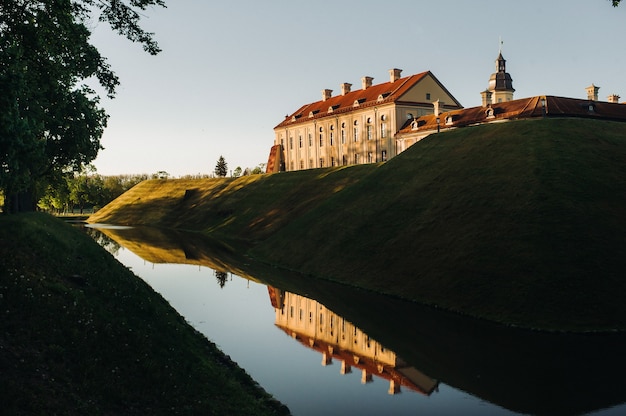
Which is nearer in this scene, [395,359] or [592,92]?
[395,359]

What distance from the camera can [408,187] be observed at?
50750 millimetres

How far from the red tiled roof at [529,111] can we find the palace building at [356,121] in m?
6.98

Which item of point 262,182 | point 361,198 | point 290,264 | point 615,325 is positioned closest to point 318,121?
point 262,182

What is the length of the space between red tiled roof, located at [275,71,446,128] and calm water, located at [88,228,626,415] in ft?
225

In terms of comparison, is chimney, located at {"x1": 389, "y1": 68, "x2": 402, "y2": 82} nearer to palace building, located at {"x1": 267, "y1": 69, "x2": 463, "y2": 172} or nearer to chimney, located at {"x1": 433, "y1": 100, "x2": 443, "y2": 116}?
palace building, located at {"x1": 267, "y1": 69, "x2": 463, "y2": 172}

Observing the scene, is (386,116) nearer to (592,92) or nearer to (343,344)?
(592,92)

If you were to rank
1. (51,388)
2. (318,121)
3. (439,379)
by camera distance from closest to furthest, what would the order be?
(51,388)
(439,379)
(318,121)

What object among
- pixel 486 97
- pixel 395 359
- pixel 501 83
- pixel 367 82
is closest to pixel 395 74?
pixel 367 82

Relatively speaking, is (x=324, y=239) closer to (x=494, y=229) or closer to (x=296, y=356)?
(x=494, y=229)

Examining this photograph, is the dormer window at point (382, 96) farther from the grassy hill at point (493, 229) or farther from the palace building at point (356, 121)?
the grassy hill at point (493, 229)

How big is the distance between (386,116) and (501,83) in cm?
5301

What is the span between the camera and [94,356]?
571 inches

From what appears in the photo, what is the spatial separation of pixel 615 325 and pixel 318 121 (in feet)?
Answer: 302

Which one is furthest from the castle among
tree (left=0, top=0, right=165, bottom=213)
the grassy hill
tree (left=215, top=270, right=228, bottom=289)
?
tree (left=0, top=0, right=165, bottom=213)
